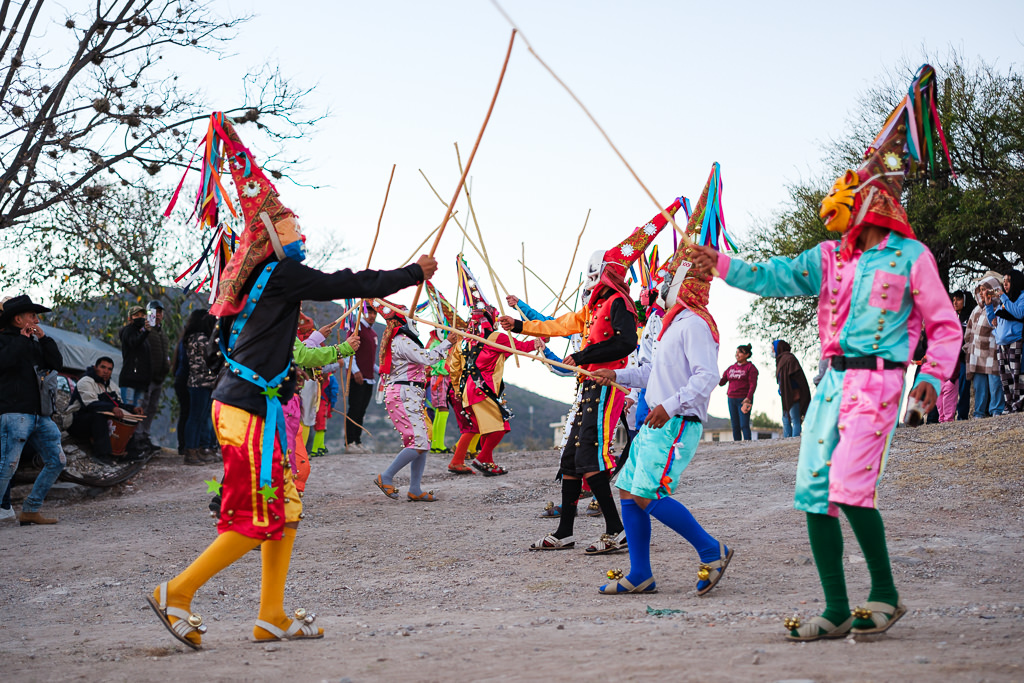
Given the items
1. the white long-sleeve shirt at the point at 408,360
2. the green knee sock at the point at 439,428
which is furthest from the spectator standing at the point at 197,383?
the green knee sock at the point at 439,428

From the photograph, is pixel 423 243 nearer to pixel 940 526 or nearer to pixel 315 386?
pixel 315 386

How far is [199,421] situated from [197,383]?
25.6 inches

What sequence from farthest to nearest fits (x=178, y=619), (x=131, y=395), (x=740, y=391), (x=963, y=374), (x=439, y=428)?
(x=740, y=391), (x=439, y=428), (x=131, y=395), (x=963, y=374), (x=178, y=619)

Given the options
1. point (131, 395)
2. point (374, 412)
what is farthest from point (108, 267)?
point (374, 412)

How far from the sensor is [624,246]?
283 inches

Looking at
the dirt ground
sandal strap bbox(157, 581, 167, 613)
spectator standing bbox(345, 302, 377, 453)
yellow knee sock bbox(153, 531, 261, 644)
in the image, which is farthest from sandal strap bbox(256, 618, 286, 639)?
spectator standing bbox(345, 302, 377, 453)

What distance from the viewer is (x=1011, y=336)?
11258 mm

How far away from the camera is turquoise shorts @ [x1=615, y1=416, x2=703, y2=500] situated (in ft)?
17.8

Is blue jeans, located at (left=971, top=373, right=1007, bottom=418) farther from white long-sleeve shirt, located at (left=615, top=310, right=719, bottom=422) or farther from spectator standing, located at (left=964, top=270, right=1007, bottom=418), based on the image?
white long-sleeve shirt, located at (left=615, top=310, right=719, bottom=422)

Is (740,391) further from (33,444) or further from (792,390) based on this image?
(33,444)

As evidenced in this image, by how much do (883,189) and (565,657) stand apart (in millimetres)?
2381

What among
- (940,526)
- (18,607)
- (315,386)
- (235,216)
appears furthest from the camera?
(315,386)

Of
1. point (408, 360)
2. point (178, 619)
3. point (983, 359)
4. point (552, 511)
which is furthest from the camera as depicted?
point (983, 359)

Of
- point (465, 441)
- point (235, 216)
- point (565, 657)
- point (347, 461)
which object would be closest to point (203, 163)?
point (235, 216)
